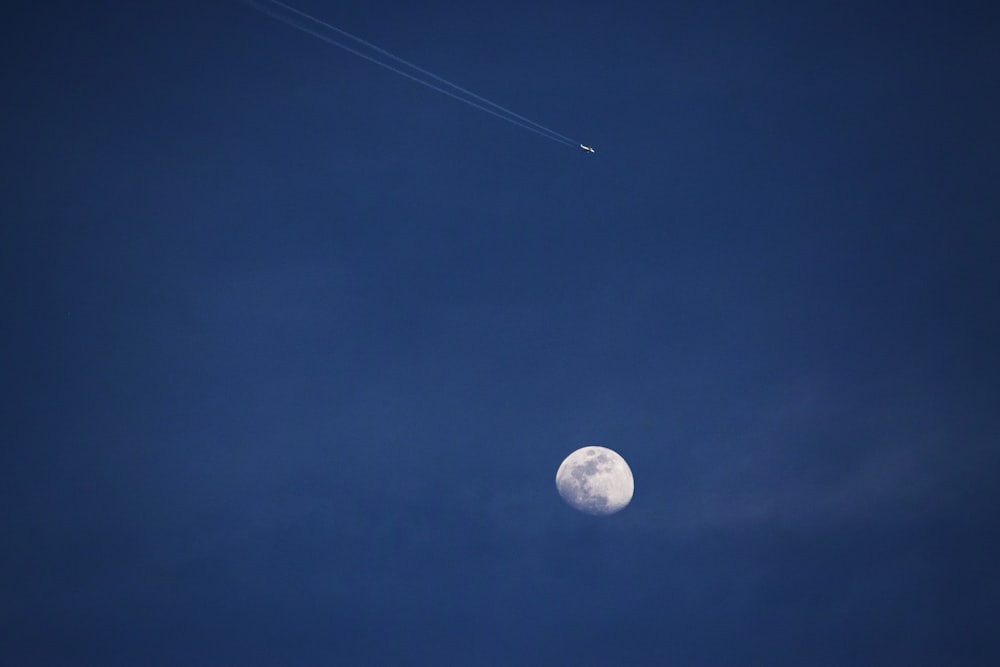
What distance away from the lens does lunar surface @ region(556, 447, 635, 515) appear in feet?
153

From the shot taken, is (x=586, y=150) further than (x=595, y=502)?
No

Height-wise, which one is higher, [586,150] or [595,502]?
[586,150]

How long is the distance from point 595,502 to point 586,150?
81.5 ft

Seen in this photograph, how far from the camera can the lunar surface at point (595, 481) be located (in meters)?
46.6

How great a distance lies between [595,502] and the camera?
153 ft

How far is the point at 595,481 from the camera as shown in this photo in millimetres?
46719

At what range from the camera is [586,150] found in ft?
131
